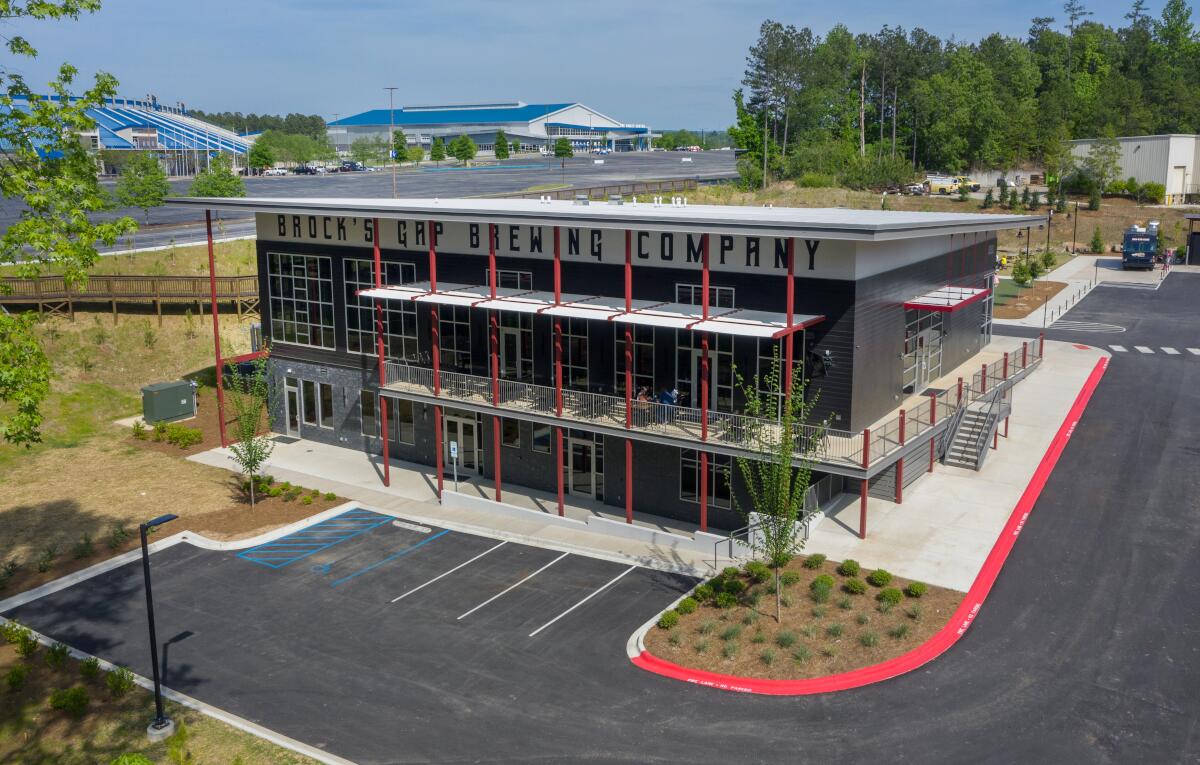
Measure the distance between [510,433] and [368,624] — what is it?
420 inches

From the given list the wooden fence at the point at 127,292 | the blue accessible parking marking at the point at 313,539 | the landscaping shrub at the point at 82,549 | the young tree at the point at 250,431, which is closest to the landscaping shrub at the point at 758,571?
the blue accessible parking marking at the point at 313,539

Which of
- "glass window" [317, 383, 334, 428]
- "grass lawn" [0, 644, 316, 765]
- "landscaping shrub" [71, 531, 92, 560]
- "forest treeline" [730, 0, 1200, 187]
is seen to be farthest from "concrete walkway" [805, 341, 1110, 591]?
"forest treeline" [730, 0, 1200, 187]

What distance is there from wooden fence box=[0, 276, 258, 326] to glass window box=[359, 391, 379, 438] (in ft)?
57.5

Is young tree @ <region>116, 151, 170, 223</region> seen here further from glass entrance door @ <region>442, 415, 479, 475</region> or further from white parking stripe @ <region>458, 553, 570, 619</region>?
white parking stripe @ <region>458, 553, 570, 619</region>

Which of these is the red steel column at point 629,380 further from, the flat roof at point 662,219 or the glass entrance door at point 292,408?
the glass entrance door at point 292,408

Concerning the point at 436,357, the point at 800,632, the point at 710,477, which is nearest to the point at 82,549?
the point at 436,357

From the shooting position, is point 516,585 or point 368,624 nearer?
point 368,624

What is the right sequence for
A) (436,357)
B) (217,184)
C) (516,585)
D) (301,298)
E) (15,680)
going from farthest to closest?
(217,184) < (301,298) < (436,357) < (516,585) < (15,680)

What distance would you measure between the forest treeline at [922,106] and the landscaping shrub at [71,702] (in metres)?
91.4

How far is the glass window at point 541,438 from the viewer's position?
32.0m

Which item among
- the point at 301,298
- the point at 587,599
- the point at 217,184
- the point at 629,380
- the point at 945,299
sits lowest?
the point at 587,599

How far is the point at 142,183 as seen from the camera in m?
65.9

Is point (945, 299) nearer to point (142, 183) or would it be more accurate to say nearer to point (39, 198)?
point (39, 198)

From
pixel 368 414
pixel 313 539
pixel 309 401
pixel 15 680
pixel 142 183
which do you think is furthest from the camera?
pixel 142 183
